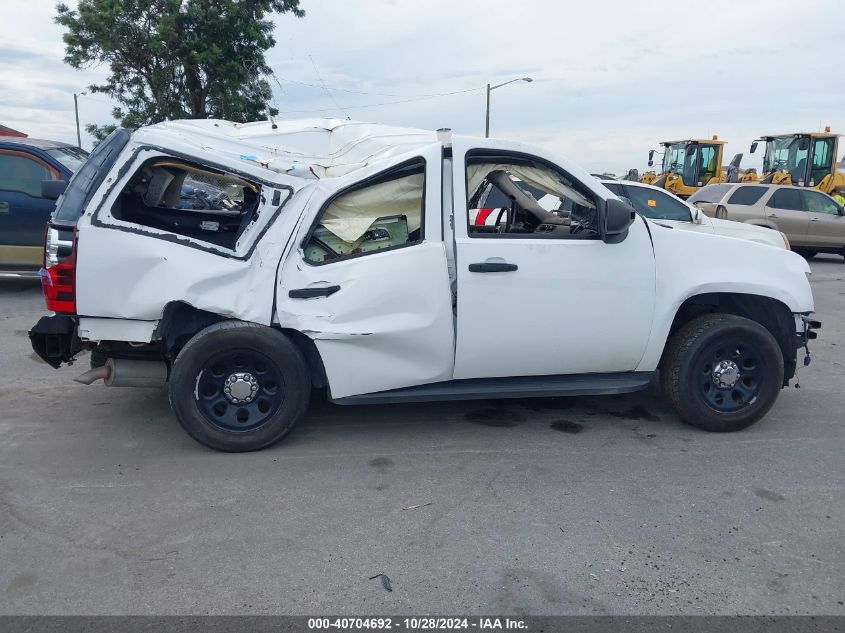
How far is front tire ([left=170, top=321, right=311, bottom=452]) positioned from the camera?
434 centimetres

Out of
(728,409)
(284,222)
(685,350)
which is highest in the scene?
(284,222)

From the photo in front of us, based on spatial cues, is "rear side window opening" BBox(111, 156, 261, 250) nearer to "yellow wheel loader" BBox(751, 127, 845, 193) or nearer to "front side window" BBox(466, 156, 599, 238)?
"front side window" BBox(466, 156, 599, 238)

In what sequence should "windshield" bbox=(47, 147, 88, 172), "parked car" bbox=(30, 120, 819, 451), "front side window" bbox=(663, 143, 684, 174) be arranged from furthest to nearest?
"front side window" bbox=(663, 143, 684, 174), "windshield" bbox=(47, 147, 88, 172), "parked car" bbox=(30, 120, 819, 451)

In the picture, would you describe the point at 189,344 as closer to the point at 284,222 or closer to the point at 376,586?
the point at 284,222

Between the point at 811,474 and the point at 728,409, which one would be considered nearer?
the point at 811,474

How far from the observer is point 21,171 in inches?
374

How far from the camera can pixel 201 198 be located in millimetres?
6059

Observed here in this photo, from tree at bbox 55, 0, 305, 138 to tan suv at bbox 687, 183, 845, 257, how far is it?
1324 cm

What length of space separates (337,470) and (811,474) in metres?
2.92

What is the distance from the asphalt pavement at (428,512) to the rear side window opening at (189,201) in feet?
4.65

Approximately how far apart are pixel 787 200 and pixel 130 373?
14493 mm

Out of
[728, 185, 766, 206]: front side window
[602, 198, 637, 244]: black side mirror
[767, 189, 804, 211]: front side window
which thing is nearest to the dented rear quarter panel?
[602, 198, 637, 244]: black side mirror

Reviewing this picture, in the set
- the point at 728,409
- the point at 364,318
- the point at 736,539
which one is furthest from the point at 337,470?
the point at 728,409

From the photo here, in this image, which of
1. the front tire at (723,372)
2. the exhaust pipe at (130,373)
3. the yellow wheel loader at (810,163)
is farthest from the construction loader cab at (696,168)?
the exhaust pipe at (130,373)
